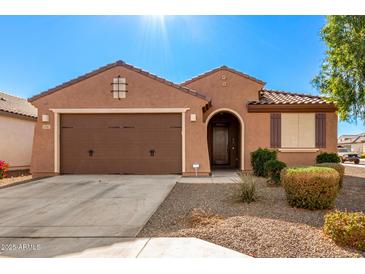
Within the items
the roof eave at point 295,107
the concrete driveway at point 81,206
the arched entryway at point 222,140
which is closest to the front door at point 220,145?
the arched entryway at point 222,140

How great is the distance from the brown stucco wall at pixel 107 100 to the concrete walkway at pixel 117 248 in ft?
21.4

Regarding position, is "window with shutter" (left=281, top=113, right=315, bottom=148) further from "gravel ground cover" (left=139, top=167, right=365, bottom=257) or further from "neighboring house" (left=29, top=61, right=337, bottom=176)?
"gravel ground cover" (left=139, top=167, right=365, bottom=257)

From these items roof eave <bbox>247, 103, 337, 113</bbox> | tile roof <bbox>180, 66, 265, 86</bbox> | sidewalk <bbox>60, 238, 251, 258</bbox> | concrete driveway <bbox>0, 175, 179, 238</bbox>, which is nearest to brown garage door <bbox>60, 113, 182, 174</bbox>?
concrete driveway <bbox>0, 175, 179, 238</bbox>

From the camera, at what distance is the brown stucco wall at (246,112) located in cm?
1144

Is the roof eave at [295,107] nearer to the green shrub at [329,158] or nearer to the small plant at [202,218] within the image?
the green shrub at [329,158]

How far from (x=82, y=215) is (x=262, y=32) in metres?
8.33

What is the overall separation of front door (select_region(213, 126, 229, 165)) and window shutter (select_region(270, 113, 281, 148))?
2954 millimetres

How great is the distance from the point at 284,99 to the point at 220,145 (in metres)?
4.41

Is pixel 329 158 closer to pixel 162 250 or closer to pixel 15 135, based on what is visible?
pixel 162 250

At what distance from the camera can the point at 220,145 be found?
45.9 feet

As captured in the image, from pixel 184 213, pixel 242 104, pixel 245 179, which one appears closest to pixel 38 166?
pixel 184 213
